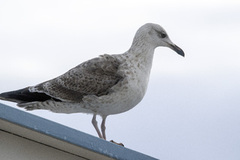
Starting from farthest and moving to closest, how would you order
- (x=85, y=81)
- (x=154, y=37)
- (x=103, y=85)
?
(x=154, y=37) < (x=85, y=81) < (x=103, y=85)

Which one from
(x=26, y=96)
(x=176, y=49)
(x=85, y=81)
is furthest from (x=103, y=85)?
(x=176, y=49)

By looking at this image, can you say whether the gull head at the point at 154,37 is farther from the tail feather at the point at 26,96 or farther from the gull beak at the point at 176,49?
the tail feather at the point at 26,96

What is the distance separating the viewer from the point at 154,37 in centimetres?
657

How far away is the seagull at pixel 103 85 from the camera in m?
6.06

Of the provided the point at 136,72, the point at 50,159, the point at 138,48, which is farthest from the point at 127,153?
the point at 138,48

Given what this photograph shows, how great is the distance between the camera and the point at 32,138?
14.7 ft

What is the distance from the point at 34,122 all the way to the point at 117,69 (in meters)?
2.15

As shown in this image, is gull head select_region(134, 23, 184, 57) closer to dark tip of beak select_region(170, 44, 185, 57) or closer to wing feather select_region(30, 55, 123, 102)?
dark tip of beak select_region(170, 44, 185, 57)

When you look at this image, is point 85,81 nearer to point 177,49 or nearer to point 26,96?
point 26,96

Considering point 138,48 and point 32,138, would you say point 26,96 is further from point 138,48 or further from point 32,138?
point 32,138

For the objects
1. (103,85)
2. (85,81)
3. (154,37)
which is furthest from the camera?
(154,37)

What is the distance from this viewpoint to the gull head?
6.56 meters

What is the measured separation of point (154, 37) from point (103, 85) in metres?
0.89

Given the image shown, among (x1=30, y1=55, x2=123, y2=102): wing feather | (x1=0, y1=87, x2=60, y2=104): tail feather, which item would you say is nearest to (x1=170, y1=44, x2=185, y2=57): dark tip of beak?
(x1=30, y1=55, x2=123, y2=102): wing feather
